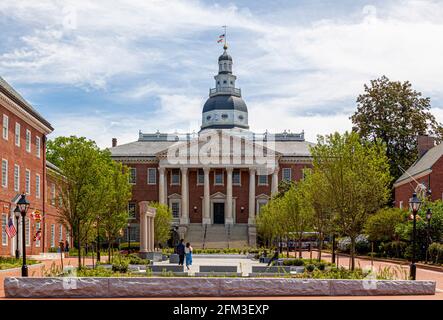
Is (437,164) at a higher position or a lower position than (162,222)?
higher

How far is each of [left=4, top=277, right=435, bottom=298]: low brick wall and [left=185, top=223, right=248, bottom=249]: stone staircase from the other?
5916 cm

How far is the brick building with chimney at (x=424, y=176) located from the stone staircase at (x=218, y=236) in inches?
764

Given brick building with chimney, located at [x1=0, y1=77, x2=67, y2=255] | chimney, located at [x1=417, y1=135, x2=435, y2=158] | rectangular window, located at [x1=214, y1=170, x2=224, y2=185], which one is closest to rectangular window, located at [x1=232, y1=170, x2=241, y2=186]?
rectangular window, located at [x1=214, y1=170, x2=224, y2=185]

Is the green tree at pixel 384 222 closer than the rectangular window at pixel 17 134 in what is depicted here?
No

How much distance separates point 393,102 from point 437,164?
54.4ft

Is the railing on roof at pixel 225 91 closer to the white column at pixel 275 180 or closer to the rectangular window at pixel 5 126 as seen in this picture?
the white column at pixel 275 180

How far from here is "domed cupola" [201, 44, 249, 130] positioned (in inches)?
4719

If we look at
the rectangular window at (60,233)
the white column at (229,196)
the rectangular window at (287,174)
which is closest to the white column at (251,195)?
the white column at (229,196)

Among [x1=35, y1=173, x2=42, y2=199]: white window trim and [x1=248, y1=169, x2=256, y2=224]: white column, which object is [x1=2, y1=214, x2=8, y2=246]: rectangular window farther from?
[x1=248, y1=169, x2=256, y2=224]: white column

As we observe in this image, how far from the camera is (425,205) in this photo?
4656 centimetres

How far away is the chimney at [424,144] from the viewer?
68.2 metres

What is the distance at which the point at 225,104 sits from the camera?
121 meters

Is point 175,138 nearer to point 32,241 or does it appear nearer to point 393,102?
point 393,102

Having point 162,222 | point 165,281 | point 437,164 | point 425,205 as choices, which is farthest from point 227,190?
point 165,281
